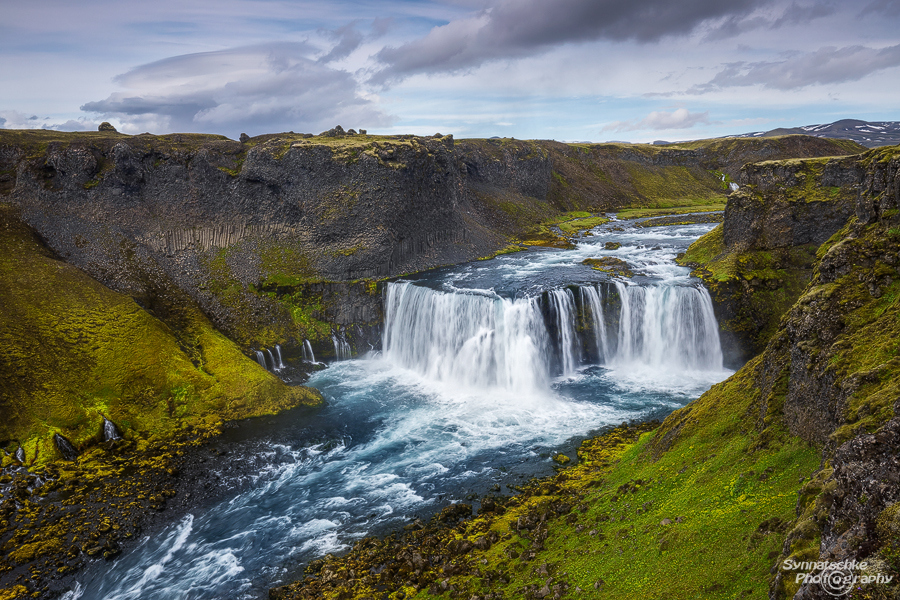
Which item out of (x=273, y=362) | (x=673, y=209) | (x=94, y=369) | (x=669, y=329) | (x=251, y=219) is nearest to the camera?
(x=94, y=369)

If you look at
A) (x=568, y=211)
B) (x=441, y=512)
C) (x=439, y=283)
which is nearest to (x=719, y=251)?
(x=439, y=283)

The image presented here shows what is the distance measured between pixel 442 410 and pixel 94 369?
21.4 metres

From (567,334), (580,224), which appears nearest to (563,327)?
(567,334)

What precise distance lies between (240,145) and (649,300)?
4317 cm

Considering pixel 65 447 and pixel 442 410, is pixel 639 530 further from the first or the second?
pixel 65 447

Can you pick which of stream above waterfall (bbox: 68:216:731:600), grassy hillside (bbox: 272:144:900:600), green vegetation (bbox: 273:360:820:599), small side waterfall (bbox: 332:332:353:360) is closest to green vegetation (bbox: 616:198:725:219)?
stream above waterfall (bbox: 68:216:731:600)

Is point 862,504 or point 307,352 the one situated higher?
point 862,504

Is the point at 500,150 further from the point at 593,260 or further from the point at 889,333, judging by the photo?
the point at 889,333

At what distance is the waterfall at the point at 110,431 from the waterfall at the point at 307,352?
51.4ft

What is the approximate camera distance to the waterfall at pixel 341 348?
4262cm

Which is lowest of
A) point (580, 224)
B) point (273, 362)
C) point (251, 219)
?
point (273, 362)

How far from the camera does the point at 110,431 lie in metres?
27.1

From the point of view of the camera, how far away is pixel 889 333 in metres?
10.3

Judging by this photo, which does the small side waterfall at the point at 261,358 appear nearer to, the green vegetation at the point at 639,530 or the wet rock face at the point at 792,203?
the green vegetation at the point at 639,530
